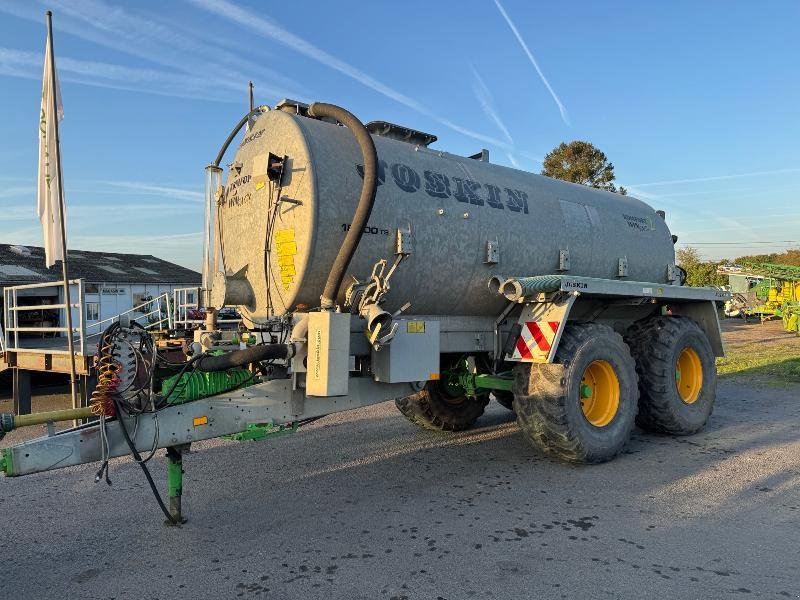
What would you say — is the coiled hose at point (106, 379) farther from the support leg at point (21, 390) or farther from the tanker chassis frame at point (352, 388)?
the support leg at point (21, 390)

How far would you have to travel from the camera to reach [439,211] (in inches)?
213

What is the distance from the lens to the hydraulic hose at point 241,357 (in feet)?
14.3

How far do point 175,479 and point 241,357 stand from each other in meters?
1.04

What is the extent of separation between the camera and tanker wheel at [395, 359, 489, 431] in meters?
7.21

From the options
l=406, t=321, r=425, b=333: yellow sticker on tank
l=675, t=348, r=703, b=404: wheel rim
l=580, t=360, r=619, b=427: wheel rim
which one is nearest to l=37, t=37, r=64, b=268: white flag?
→ l=406, t=321, r=425, b=333: yellow sticker on tank

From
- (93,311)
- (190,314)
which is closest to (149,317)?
(190,314)

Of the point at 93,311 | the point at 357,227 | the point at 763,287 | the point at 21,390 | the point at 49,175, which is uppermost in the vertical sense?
the point at 49,175

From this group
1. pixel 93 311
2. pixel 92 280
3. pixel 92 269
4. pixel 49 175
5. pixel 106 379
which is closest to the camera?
pixel 106 379

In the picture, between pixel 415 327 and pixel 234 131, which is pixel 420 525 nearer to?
pixel 415 327

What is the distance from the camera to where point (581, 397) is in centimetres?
607

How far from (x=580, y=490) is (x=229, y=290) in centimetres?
341

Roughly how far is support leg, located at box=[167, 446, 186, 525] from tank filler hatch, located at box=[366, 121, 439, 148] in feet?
10.8

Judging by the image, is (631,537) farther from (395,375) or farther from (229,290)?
(229,290)

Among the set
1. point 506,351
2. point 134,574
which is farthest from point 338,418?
point 134,574
